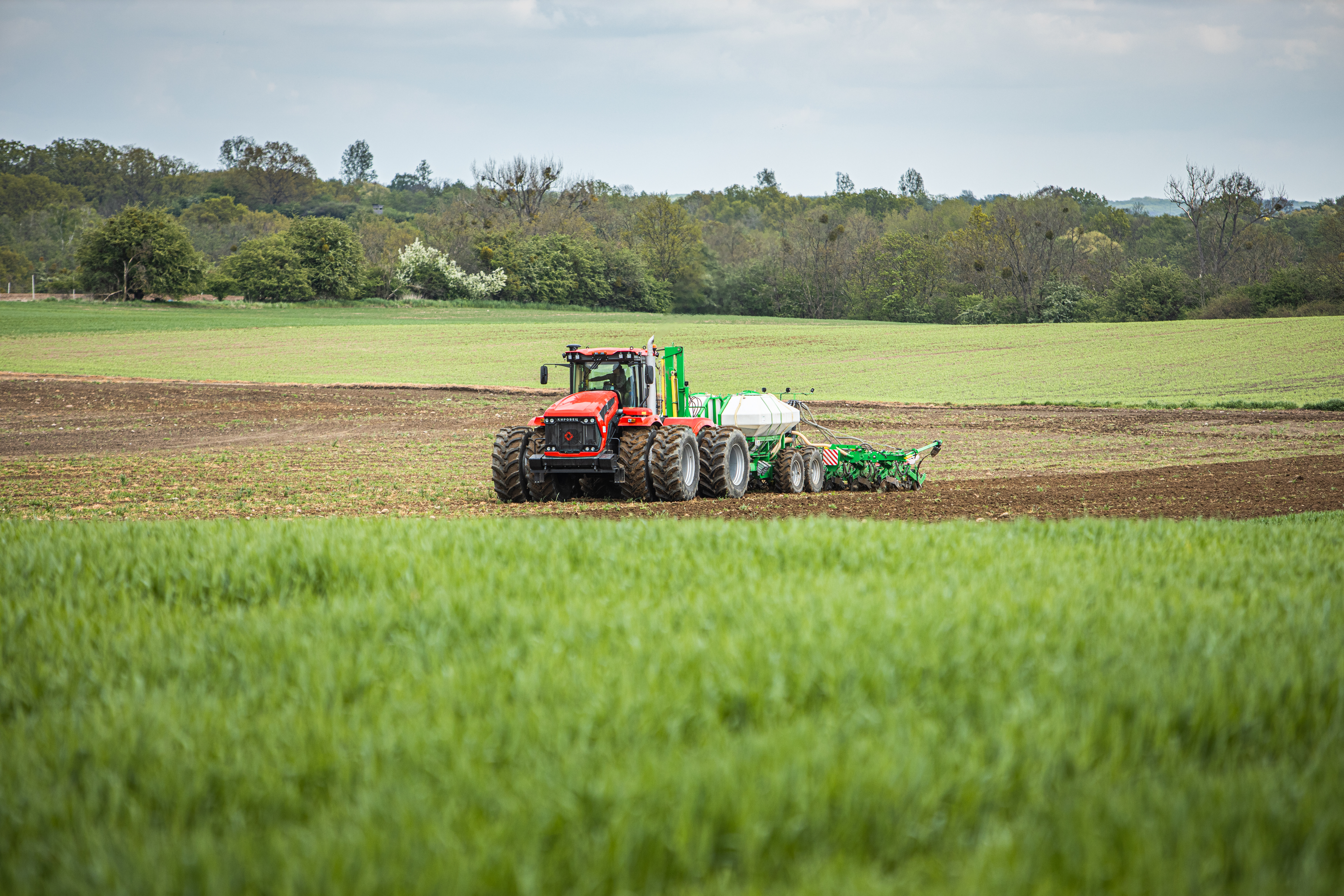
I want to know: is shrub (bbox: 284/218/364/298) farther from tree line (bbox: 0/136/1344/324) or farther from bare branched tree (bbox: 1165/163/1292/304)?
bare branched tree (bbox: 1165/163/1292/304)

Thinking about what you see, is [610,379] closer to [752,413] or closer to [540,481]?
[540,481]

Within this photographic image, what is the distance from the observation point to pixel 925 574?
6.18m

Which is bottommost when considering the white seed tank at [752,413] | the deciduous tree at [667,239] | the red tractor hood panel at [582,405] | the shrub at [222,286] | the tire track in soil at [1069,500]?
the tire track in soil at [1069,500]

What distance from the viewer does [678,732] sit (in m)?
3.58

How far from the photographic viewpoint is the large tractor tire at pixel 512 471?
54.5 feet

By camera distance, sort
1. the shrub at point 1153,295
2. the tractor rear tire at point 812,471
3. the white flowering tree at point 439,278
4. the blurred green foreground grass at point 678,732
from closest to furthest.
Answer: the blurred green foreground grass at point 678,732, the tractor rear tire at point 812,471, the shrub at point 1153,295, the white flowering tree at point 439,278

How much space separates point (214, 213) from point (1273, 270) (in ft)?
453

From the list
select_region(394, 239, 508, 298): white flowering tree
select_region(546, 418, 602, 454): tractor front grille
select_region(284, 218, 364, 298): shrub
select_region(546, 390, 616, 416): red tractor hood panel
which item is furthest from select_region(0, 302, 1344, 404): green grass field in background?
select_region(546, 418, 602, 454): tractor front grille

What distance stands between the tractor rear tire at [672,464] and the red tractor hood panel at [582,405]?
112 cm

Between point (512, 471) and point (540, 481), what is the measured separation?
1.76 ft

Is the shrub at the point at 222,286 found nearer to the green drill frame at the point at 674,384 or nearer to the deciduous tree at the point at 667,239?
the deciduous tree at the point at 667,239

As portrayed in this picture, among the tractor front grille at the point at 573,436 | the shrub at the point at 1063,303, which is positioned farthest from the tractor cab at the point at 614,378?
the shrub at the point at 1063,303

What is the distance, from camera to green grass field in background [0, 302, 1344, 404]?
4428 centimetres

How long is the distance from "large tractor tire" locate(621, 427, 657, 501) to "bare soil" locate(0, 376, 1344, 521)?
321 millimetres
